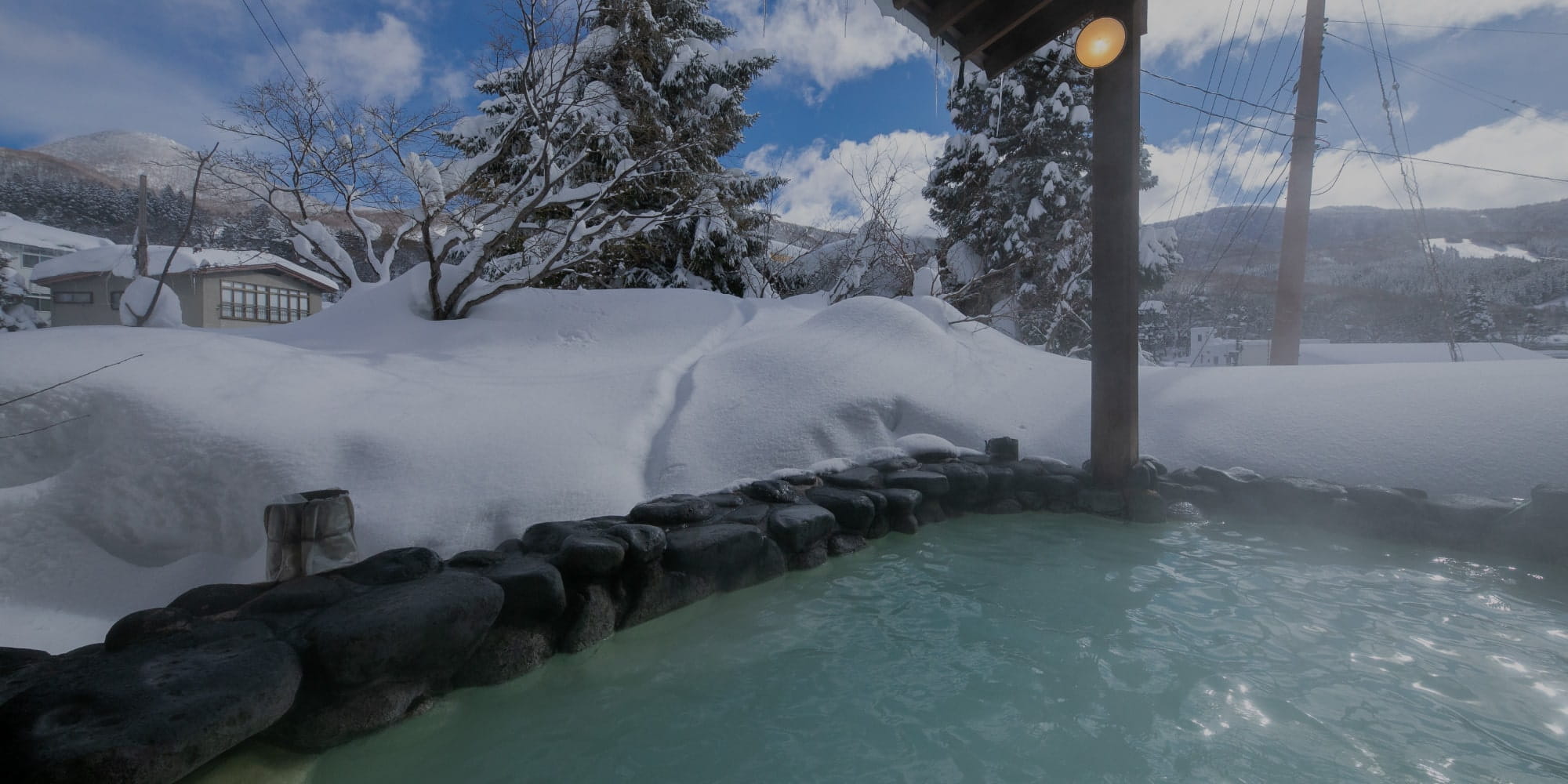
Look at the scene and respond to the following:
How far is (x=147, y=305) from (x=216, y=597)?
5628mm

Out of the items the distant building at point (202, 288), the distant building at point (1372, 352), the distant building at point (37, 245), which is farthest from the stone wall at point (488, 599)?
the distant building at point (37, 245)

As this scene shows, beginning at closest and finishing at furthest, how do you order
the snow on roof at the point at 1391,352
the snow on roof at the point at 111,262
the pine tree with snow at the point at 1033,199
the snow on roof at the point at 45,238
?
the pine tree with snow at the point at 1033,199 → the snow on roof at the point at 1391,352 → the snow on roof at the point at 111,262 → the snow on roof at the point at 45,238

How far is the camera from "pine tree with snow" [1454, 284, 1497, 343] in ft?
50.5

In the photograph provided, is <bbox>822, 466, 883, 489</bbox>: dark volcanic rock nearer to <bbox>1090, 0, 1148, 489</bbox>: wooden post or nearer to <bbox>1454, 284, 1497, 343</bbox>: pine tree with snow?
<bbox>1090, 0, 1148, 489</bbox>: wooden post

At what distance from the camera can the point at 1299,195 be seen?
707 centimetres

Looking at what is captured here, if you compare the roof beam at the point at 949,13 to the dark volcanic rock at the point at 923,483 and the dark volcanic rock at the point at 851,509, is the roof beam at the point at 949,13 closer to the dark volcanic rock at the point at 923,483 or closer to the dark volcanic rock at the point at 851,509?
the dark volcanic rock at the point at 923,483

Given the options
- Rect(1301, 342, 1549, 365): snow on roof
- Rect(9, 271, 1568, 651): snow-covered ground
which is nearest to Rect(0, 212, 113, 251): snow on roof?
Rect(9, 271, 1568, 651): snow-covered ground

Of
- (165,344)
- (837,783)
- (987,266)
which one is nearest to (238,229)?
(165,344)

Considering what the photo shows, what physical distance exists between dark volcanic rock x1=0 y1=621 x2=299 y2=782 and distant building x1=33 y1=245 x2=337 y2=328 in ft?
61.6

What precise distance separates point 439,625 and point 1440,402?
5715 mm

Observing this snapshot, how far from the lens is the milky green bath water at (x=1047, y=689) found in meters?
1.57

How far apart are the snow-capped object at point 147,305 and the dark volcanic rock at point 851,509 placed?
6216 mm

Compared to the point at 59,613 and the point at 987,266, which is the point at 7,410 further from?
the point at 987,266

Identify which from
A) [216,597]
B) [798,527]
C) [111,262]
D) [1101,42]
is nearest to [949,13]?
[1101,42]
